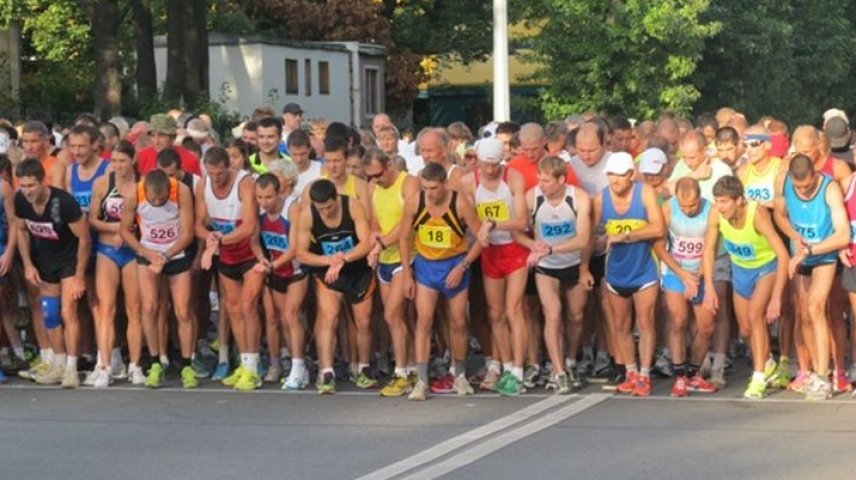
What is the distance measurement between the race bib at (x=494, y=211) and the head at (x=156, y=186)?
244 centimetres

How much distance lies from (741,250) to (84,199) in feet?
17.3

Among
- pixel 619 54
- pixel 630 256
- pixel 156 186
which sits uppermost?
pixel 619 54

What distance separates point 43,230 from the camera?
1369cm

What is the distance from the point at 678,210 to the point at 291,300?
10.2 ft

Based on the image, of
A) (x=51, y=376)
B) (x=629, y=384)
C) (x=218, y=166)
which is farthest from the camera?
(x=51, y=376)

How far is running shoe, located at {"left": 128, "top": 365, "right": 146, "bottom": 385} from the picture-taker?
13828 millimetres

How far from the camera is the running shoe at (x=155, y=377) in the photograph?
13617 mm

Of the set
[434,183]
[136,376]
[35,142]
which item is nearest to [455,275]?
[434,183]

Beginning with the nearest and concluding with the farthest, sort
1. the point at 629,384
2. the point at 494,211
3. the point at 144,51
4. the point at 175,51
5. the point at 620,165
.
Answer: the point at 620,165 < the point at 494,211 < the point at 629,384 < the point at 175,51 < the point at 144,51

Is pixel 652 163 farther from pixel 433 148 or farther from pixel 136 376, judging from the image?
pixel 136 376

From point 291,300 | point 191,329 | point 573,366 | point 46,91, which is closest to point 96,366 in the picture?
point 191,329

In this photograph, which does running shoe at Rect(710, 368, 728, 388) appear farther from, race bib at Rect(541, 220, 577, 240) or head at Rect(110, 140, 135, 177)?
head at Rect(110, 140, 135, 177)

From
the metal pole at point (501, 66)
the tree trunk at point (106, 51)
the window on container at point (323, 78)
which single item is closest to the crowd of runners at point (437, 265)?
the metal pole at point (501, 66)

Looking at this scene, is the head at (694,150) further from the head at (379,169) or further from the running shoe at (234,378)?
the running shoe at (234,378)
